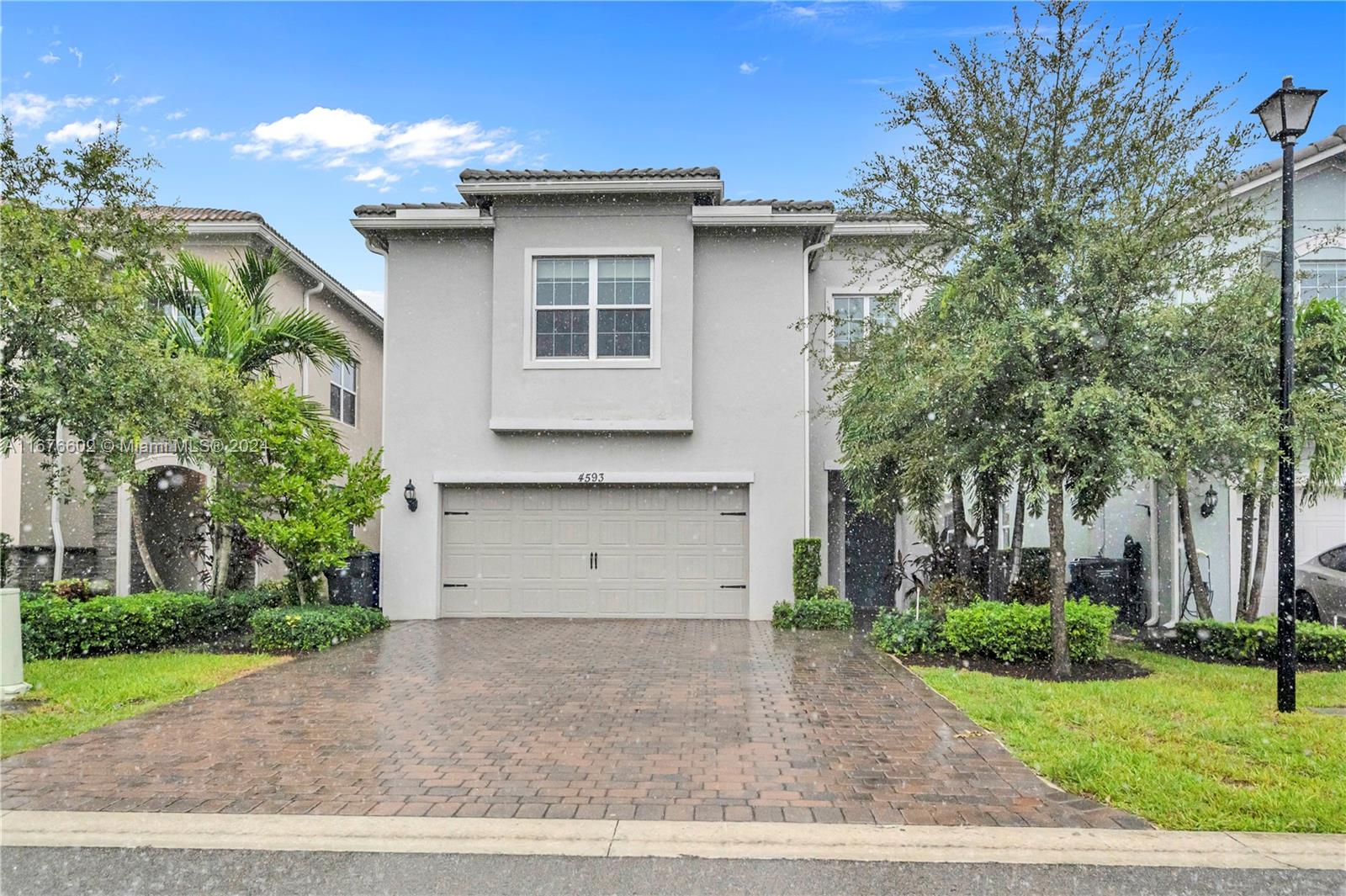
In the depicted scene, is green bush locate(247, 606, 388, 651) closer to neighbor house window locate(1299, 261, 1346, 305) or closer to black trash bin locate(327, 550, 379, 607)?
black trash bin locate(327, 550, 379, 607)

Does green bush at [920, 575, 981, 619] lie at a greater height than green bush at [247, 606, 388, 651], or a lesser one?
greater

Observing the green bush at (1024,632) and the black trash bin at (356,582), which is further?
the black trash bin at (356,582)

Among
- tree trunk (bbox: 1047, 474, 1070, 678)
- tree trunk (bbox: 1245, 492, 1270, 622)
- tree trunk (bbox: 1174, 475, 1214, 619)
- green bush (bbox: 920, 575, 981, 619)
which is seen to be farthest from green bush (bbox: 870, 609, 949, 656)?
tree trunk (bbox: 1245, 492, 1270, 622)

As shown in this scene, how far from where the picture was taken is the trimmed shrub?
34.2 ft

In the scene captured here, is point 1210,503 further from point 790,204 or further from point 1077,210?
point 790,204

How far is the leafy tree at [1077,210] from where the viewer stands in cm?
862

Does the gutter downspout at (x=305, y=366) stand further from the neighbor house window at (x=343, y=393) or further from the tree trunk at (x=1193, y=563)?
the tree trunk at (x=1193, y=563)

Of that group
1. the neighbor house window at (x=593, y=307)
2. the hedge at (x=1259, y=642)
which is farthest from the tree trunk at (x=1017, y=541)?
the neighbor house window at (x=593, y=307)

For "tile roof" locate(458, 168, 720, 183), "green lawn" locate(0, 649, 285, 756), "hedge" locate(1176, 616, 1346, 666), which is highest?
"tile roof" locate(458, 168, 720, 183)

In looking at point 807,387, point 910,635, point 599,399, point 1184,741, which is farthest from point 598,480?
point 1184,741

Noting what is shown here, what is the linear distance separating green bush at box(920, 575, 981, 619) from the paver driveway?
2.14 m

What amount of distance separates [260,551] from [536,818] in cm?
987

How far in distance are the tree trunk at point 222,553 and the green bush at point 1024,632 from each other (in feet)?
32.4

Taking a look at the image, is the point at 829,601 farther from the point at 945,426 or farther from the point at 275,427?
the point at 275,427
